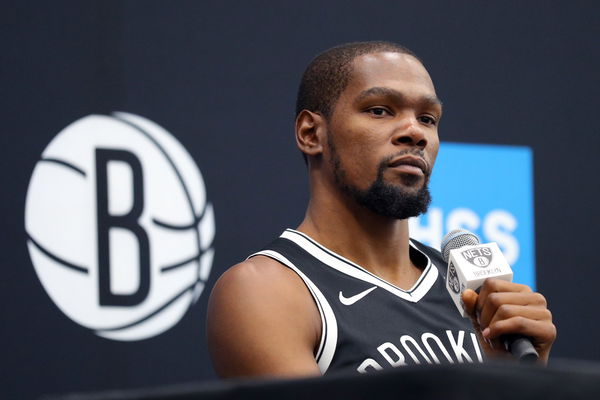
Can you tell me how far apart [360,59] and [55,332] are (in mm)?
915

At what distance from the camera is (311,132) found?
1.58 meters

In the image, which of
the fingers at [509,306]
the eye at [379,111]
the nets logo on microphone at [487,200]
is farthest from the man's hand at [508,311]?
the nets logo on microphone at [487,200]

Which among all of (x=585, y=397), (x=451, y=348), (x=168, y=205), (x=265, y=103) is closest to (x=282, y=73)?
(x=265, y=103)

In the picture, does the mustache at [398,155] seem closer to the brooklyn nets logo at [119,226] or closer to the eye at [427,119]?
the eye at [427,119]

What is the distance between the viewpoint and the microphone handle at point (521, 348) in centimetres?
100

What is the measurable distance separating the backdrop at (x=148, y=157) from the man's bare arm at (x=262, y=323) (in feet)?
2.06

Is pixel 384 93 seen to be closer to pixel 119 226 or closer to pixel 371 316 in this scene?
pixel 371 316

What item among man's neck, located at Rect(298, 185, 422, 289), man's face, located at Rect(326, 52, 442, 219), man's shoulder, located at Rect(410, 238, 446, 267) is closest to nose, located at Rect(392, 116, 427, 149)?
man's face, located at Rect(326, 52, 442, 219)

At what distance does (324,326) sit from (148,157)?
85cm

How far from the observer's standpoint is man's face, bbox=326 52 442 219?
1.45 meters

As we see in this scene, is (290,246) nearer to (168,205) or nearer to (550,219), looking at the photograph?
(168,205)

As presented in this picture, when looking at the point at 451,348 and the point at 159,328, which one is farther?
the point at 159,328

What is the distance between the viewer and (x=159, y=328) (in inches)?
77.0

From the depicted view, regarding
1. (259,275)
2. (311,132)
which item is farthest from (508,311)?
(311,132)
